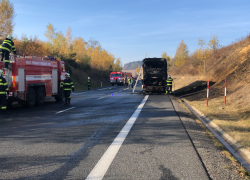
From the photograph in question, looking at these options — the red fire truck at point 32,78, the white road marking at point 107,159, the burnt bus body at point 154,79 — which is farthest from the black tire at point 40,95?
the burnt bus body at point 154,79

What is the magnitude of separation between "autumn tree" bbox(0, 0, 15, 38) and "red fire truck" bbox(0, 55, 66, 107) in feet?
87.2

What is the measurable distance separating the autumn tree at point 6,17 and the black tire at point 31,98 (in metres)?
29.9

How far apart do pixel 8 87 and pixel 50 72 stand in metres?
4.23

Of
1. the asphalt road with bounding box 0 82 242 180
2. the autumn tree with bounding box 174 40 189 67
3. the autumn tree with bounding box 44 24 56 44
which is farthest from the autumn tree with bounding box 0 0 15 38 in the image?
the autumn tree with bounding box 174 40 189 67

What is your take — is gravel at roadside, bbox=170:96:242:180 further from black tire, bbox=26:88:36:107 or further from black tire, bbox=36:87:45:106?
black tire, bbox=36:87:45:106

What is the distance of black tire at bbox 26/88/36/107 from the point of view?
12406mm

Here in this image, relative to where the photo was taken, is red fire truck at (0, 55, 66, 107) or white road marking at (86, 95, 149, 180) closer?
white road marking at (86, 95, 149, 180)

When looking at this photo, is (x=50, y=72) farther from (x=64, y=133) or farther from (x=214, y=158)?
(x=214, y=158)

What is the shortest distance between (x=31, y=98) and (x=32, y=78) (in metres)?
1.06

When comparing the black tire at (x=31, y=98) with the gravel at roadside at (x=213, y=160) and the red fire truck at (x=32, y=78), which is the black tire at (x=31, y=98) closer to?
the red fire truck at (x=32, y=78)

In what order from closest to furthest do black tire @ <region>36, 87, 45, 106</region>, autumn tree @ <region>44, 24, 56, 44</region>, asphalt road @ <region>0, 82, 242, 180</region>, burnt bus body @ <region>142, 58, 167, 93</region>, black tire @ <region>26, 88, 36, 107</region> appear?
asphalt road @ <region>0, 82, 242, 180</region>
black tire @ <region>26, 88, 36, 107</region>
black tire @ <region>36, 87, 45, 106</region>
burnt bus body @ <region>142, 58, 167, 93</region>
autumn tree @ <region>44, 24, 56, 44</region>

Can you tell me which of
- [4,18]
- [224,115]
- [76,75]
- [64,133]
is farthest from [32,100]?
[76,75]

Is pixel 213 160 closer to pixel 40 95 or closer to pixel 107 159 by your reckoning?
pixel 107 159

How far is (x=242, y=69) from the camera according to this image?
1945 cm
